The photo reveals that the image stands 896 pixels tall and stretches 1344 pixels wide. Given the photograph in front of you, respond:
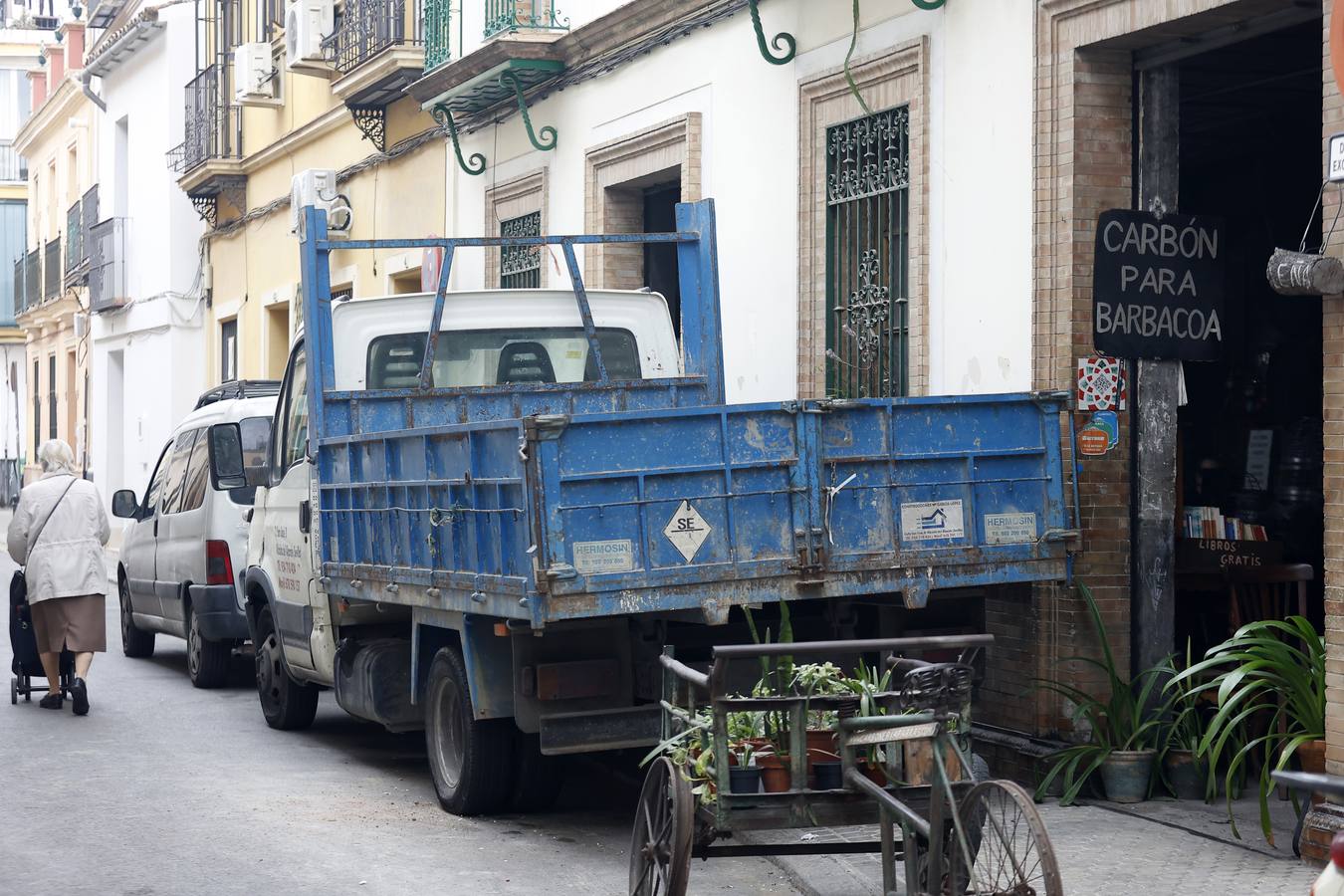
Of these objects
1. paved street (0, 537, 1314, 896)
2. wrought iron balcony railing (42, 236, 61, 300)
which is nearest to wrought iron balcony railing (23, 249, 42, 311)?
wrought iron balcony railing (42, 236, 61, 300)

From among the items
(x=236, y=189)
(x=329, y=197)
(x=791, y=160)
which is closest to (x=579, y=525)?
(x=791, y=160)

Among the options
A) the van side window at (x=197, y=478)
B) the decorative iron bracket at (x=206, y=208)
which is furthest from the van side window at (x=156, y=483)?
the decorative iron bracket at (x=206, y=208)

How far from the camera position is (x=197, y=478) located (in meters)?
12.9

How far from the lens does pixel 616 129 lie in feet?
47.0

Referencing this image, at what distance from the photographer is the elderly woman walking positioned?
11.6 m

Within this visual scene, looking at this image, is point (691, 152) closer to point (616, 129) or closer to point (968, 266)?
point (616, 129)

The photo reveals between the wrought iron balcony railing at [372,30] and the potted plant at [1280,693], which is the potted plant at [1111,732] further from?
the wrought iron balcony railing at [372,30]

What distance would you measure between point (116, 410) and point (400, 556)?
2413cm

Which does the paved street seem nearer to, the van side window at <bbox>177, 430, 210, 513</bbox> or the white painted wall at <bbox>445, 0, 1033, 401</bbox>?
the van side window at <bbox>177, 430, 210, 513</bbox>

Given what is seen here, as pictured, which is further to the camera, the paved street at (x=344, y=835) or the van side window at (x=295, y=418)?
the van side window at (x=295, y=418)

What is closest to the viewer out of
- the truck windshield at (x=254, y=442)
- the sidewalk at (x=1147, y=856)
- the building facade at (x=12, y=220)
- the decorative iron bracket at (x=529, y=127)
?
the sidewalk at (x=1147, y=856)

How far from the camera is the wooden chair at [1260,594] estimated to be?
29.5 feet

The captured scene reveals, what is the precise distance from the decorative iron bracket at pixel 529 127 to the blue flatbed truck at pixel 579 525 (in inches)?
231

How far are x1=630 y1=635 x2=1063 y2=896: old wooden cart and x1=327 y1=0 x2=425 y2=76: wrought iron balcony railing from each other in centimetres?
1238
